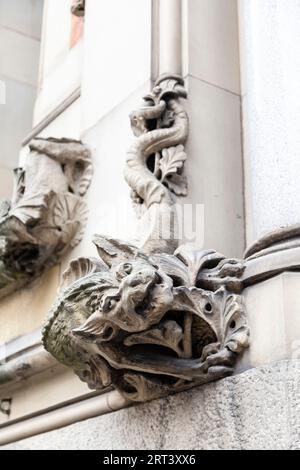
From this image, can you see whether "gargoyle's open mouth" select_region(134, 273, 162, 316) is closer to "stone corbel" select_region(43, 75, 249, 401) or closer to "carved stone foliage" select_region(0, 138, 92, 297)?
"stone corbel" select_region(43, 75, 249, 401)

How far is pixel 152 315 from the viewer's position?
2.22m

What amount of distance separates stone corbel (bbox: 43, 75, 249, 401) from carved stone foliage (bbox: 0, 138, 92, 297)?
2.17ft

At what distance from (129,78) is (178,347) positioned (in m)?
1.22

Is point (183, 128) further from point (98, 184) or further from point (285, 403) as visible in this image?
point (285, 403)

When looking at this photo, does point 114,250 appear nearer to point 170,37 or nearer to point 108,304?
point 108,304

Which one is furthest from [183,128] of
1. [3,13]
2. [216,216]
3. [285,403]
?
[3,13]

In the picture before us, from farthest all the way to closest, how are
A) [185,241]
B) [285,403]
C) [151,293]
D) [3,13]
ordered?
[3,13], [185,241], [151,293], [285,403]

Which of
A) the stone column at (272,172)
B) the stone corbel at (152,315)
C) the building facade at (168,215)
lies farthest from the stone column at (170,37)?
the stone corbel at (152,315)

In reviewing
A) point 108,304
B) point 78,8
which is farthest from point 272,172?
point 78,8

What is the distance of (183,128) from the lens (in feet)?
9.14

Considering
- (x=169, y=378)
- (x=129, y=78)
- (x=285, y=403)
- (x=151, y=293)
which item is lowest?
(x=285, y=403)

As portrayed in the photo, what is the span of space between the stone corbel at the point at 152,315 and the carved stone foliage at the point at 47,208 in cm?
66

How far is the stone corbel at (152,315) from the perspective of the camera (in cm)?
222

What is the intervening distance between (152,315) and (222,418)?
0.33 meters
